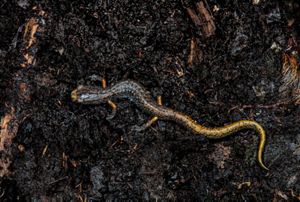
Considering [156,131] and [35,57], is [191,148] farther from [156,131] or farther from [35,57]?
[35,57]

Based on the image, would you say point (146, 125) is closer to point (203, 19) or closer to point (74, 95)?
point (74, 95)

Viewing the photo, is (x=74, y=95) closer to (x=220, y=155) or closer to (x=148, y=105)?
(x=148, y=105)

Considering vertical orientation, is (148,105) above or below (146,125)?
above

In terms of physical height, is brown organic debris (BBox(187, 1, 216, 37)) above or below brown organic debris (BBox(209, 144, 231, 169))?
above

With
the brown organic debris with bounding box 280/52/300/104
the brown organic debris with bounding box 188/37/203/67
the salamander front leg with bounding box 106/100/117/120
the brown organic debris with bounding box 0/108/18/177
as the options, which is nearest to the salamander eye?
the salamander front leg with bounding box 106/100/117/120

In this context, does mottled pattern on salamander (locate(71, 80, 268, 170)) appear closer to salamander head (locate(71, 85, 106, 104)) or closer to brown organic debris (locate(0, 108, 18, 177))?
salamander head (locate(71, 85, 106, 104))

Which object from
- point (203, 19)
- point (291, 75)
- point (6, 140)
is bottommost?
point (6, 140)

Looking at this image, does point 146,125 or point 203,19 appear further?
point 146,125

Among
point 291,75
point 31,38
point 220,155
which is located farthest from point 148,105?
point 291,75
